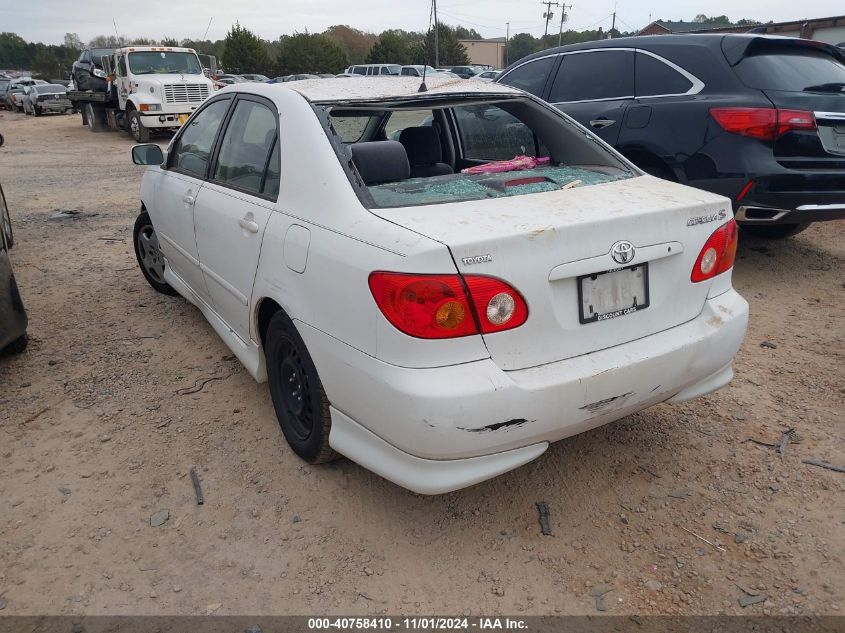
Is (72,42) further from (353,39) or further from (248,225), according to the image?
(248,225)

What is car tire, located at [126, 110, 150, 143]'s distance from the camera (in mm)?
16688

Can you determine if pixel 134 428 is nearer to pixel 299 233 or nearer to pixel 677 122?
pixel 299 233

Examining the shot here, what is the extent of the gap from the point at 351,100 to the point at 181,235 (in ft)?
5.29

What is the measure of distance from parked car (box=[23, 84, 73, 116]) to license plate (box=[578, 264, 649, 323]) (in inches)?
1198

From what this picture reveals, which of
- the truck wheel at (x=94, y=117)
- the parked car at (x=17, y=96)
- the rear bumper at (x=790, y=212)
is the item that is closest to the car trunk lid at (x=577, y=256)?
the rear bumper at (x=790, y=212)

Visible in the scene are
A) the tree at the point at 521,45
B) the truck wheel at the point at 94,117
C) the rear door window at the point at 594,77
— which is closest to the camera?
the rear door window at the point at 594,77

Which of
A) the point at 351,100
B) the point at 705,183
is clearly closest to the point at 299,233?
the point at 351,100

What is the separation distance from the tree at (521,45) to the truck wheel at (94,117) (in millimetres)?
67961

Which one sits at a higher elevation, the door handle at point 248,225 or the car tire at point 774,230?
the door handle at point 248,225

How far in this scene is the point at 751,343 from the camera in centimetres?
401

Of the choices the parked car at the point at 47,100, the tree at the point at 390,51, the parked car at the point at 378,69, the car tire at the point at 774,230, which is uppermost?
the tree at the point at 390,51

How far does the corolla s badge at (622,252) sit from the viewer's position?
7.26 feet

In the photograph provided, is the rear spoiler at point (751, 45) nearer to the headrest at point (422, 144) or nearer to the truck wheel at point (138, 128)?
the headrest at point (422, 144)

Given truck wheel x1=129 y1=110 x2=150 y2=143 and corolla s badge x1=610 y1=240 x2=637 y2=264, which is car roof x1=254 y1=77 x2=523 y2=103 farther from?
truck wheel x1=129 y1=110 x2=150 y2=143
